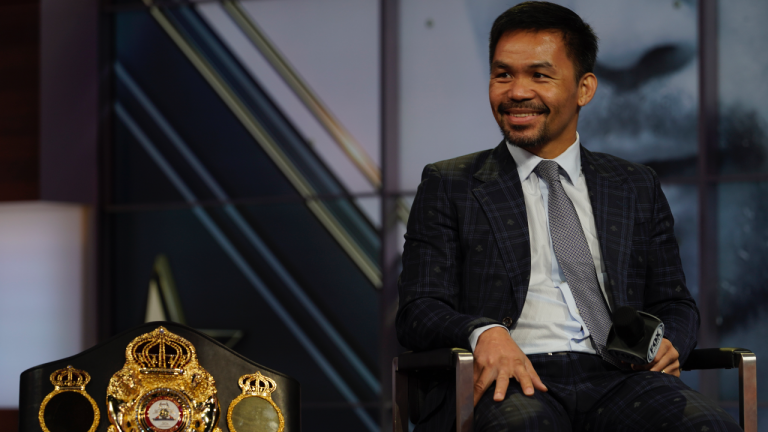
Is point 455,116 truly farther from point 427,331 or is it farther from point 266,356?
point 427,331

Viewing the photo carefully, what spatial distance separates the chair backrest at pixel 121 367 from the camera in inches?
72.2

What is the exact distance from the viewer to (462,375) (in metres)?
1.50

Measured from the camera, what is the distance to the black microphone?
1.58m

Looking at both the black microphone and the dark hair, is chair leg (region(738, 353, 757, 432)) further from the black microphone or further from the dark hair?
the dark hair

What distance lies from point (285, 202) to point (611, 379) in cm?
315

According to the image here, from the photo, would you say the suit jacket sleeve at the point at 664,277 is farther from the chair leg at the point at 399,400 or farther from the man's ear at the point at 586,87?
the chair leg at the point at 399,400

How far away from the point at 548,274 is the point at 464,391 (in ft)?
1.34

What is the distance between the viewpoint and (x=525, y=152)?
1886 millimetres

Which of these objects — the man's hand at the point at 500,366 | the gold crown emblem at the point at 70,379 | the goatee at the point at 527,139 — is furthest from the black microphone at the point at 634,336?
the gold crown emblem at the point at 70,379

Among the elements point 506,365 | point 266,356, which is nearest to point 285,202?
point 266,356

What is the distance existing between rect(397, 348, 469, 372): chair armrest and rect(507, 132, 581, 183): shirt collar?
1.58 ft

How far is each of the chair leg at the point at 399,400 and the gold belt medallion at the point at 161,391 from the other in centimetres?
42

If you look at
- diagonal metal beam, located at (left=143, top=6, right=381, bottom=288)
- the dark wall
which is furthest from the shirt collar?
the dark wall

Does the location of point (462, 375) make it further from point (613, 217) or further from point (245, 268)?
point (245, 268)
